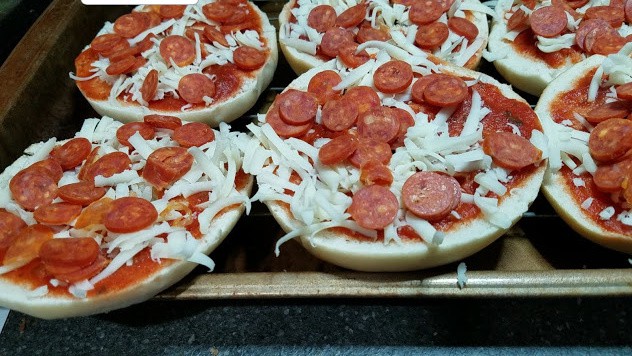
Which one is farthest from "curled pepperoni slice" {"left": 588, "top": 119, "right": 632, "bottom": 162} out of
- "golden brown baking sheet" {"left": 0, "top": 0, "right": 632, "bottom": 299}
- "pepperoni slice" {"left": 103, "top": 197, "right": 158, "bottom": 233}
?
"pepperoni slice" {"left": 103, "top": 197, "right": 158, "bottom": 233}

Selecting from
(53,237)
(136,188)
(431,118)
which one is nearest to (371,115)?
(431,118)

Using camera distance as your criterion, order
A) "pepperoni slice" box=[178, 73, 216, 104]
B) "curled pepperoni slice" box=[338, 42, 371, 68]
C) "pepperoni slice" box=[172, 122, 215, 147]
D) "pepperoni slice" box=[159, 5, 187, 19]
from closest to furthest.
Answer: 1. "pepperoni slice" box=[172, 122, 215, 147]
2. "curled pepperoni slice" box=[338, 42, 371, 68]
3. "pepperoni slice" box=[178, 73, 216, 104]
4. "pepperoni slice" box=[159, 5, 187, 19]

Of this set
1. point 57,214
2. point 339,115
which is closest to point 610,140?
point 339,115

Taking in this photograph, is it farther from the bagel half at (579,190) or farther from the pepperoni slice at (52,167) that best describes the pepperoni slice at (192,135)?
the bagel half at (579,190)

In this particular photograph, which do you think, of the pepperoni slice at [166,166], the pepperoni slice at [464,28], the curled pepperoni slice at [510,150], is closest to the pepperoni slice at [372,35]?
the pepperoni slice at [464,28]

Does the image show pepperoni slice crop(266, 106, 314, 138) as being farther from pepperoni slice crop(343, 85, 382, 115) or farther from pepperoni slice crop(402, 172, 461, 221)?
pepperoni slice crop(402, 172, 461, 221)

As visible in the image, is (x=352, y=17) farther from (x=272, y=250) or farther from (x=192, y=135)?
(x=272, y=250)
